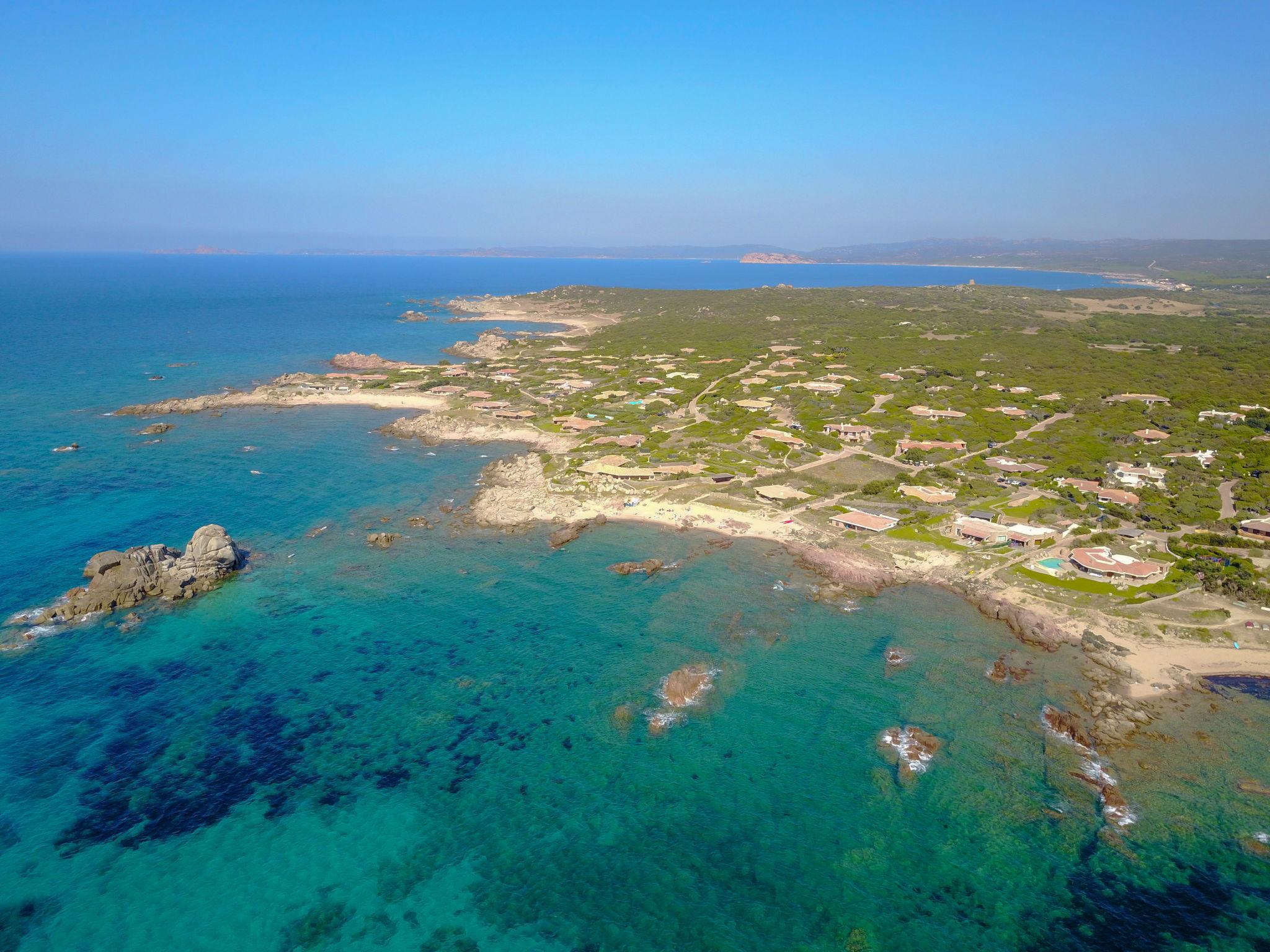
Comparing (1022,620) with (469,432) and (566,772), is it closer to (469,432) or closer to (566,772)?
(566,772)

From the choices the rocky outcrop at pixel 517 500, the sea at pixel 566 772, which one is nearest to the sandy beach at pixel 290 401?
the rocky outcrop at pixel 517 500

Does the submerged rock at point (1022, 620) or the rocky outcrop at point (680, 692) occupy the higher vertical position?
the submerged rock at point (1022, 620)

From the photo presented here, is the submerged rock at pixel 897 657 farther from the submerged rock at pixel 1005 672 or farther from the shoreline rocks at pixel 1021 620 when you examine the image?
the shoreline rocks at pixel 1021 620

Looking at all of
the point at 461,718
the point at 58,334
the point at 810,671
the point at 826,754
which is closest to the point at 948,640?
the point at 810,671

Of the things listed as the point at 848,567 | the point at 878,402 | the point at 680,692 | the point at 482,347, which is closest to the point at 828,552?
the point at 848,567

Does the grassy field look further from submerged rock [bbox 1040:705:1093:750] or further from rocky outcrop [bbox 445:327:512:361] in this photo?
rocky outcrop [bbox 445:327:512:361]

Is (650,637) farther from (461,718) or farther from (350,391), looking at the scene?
(350,391)
